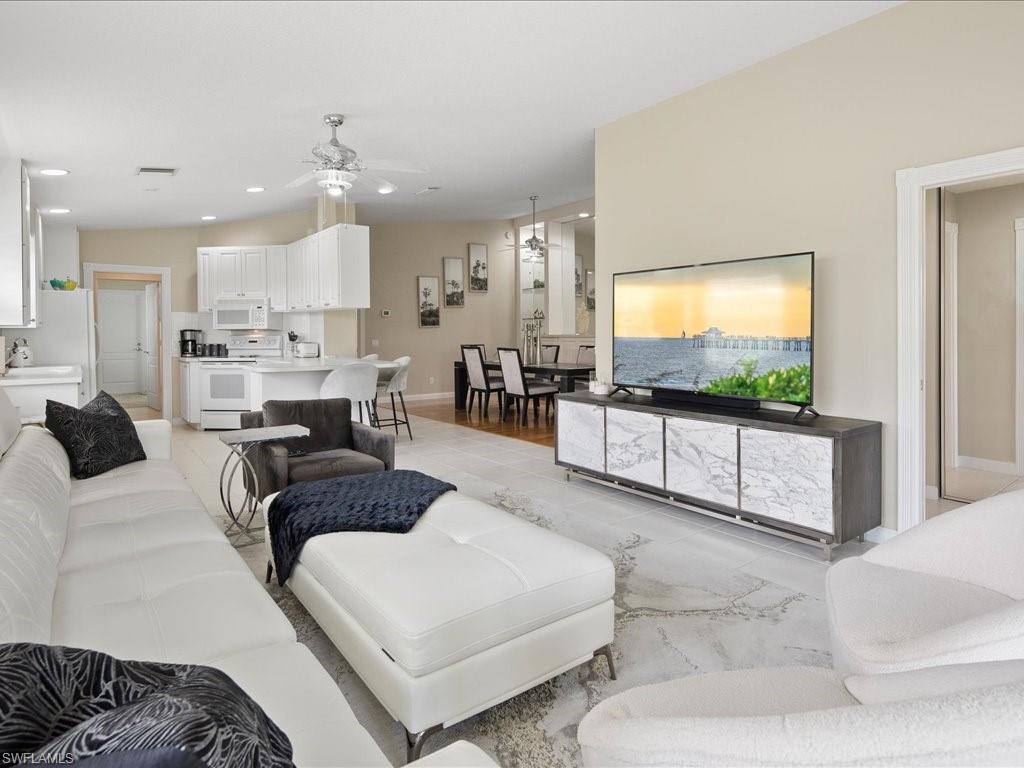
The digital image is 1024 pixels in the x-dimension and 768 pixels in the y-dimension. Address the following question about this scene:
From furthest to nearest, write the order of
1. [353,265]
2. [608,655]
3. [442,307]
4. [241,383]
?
[442,307] < [241,383] < [353,265] < [608,655]

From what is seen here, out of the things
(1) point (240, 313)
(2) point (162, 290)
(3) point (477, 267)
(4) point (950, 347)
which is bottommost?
(4) point (950, 347)

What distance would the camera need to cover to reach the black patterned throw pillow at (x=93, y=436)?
10.5ft

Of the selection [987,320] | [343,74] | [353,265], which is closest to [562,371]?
[353,265]

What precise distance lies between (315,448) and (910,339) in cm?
353

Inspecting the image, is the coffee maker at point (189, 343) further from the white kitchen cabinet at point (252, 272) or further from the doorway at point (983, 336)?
the doorway at point (983, 336)

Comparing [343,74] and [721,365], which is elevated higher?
[343,74]

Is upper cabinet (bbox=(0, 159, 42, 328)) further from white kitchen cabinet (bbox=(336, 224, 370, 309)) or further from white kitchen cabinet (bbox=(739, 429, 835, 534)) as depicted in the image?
white kitchen cabinet (bbox=(739, 429, 835, 534))

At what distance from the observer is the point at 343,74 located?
3.80 m

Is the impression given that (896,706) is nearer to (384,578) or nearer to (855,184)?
(384,578)

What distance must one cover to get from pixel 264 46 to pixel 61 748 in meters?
3.63

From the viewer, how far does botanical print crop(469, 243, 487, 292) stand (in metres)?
10.6

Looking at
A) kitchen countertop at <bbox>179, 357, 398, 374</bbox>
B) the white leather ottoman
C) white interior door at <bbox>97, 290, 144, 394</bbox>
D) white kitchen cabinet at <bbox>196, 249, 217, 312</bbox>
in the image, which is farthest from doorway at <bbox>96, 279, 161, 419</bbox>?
the white leather ottoman

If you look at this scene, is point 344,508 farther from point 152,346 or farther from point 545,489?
point 152,346

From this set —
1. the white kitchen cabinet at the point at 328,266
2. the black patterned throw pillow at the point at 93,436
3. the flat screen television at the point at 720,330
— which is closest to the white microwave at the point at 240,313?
the white kitchen cabinet at the point at 328,266
